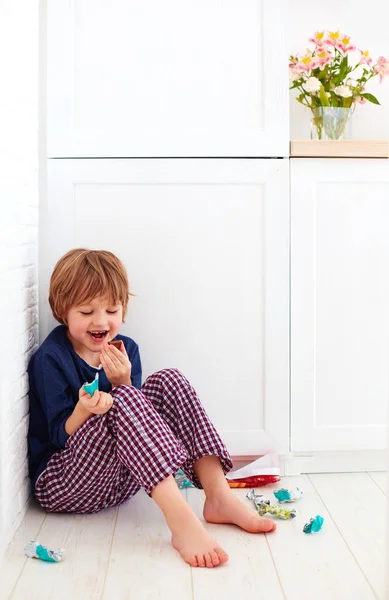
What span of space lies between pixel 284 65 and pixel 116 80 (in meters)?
0.47

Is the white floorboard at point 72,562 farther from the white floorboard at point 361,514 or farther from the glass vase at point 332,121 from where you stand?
the glass vase at point 332,121

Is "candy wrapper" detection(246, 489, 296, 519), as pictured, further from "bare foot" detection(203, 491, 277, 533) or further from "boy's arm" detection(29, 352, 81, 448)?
"boy's arm" detection(29, 352, 81, 448)

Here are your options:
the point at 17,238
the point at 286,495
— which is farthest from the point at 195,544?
the point at 17,238

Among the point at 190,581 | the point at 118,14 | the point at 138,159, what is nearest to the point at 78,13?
the point at 118,14

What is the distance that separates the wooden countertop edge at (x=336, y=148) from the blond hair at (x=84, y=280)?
612 millimetres

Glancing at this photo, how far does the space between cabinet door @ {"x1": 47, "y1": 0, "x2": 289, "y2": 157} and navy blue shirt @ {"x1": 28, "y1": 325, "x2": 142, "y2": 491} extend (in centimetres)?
56

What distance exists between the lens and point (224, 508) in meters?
1.78

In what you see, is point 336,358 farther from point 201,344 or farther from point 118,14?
point 118,14

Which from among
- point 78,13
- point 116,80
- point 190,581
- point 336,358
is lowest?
point 190,581

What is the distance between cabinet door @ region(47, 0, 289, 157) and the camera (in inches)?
81.5

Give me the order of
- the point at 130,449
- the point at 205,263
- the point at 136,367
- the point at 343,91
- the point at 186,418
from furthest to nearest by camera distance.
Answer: the point at 343,91 → the point at 205,263 → the point at 136,367 → the point at 186,418 → the point at 130,449

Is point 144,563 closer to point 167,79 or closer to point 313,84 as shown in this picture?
point 167,79

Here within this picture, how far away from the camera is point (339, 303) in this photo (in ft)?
7.09

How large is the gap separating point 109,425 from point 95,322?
291 millimetres
